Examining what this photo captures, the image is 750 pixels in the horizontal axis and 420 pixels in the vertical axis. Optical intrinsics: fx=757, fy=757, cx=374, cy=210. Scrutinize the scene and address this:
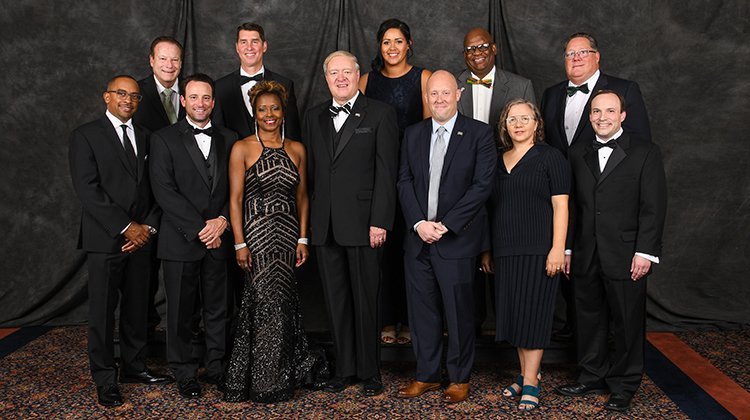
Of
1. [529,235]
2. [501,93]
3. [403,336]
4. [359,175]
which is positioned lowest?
[403,336]

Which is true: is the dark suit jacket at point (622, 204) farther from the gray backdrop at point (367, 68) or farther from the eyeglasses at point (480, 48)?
the gray backdrop at point (367, 68)

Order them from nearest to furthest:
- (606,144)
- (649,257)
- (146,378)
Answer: (649,257), (606,144), (146,378)

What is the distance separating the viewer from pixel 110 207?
3.96m

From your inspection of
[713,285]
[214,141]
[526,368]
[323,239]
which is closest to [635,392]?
[526,368]

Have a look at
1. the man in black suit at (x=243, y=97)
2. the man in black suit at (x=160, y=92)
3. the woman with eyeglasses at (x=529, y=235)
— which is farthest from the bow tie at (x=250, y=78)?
the woman with eyeglasses at (x=529, y=235)

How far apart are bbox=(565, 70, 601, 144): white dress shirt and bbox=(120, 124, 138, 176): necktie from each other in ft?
8.04

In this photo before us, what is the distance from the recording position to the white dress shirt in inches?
173

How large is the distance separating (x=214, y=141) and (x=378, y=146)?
889 mm

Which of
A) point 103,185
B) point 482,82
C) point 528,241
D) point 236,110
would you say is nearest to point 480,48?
point 482,82

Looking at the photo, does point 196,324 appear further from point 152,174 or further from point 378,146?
point 378,146

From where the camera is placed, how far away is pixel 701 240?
19.1 ft

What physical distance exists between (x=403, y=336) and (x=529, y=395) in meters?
0.95

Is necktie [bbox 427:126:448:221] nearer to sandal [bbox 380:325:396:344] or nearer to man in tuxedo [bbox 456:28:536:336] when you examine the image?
man in tuxedo [bbox 456:28:536:336]

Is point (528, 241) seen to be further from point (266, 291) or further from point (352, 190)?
point (266, 291)
